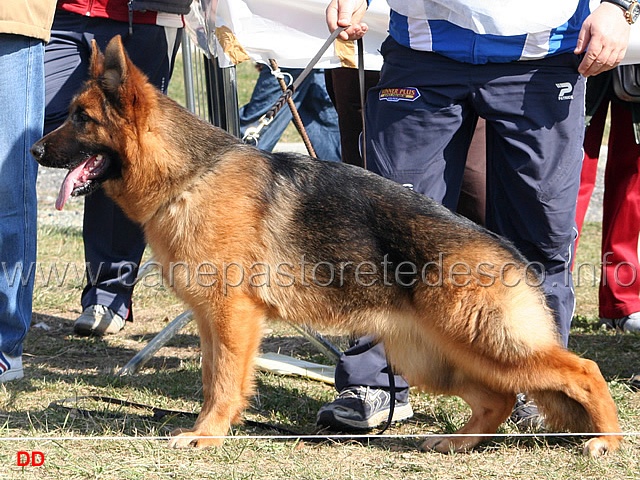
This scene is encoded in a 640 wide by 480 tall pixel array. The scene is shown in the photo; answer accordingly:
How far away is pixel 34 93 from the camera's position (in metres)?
4.15

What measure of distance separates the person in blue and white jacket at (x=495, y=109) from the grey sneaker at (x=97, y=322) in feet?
6.64

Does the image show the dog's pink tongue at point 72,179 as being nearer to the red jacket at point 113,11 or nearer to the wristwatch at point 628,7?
the red jacket at point 113,11

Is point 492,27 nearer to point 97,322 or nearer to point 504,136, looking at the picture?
point 504,136

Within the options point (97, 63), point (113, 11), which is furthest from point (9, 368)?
point (113, 11)

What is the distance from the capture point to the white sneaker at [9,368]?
4.26 meters

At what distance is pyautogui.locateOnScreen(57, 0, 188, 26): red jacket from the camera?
185 inches

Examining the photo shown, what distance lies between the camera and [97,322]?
5230 millimetres

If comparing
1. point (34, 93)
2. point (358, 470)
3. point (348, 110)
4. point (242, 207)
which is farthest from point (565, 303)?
point (34, 93)

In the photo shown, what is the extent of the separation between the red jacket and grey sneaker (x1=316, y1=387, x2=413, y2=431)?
2377 mm

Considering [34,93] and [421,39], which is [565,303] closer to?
[421,39]

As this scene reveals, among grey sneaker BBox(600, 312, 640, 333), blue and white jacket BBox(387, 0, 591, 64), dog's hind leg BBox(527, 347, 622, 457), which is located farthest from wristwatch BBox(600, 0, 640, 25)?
grey sneaker BBox(600, 312, 640, 333)

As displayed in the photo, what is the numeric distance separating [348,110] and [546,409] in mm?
2314

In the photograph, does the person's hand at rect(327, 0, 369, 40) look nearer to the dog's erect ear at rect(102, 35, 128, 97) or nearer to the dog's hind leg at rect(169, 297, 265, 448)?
the dog's erect ear at rect(102, 35, 128, 97)

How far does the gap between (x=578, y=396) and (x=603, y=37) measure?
1.37m
